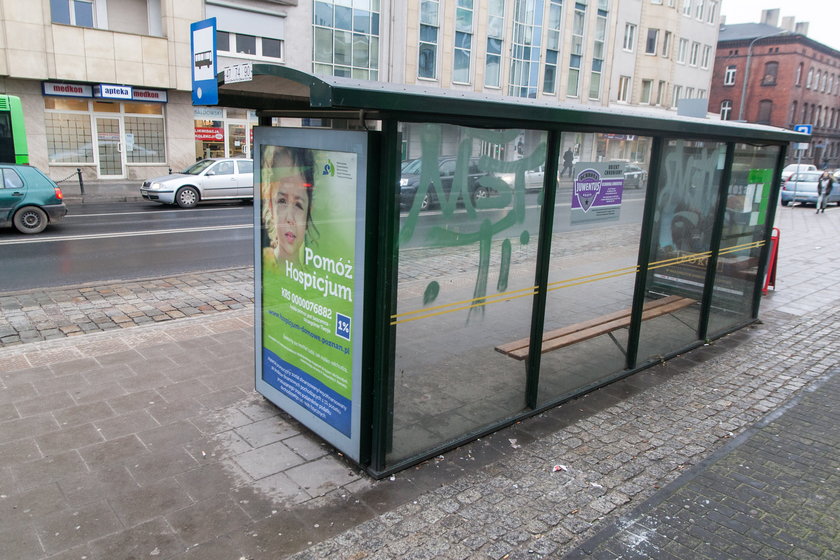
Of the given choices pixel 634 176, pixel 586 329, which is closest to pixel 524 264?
pixel 586 329

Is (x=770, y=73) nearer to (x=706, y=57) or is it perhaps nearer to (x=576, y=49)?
(x=706, y=57)

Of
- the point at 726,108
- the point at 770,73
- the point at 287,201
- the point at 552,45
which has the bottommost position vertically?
the point at 287,201

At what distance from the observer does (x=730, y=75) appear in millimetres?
63594

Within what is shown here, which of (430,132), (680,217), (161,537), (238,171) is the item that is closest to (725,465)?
(680,217)

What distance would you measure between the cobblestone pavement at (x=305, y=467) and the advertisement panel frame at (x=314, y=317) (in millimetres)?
258

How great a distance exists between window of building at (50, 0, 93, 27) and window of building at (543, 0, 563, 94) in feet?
85.7

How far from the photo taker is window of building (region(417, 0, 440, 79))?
33.1 meters

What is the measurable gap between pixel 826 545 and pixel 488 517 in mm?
2083

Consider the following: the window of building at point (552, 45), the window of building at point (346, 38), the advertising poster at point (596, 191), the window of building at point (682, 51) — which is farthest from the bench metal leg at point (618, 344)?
the window of building at point (682, 51)

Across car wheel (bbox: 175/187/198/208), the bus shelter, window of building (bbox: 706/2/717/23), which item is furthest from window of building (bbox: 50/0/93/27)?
window of building (bbox: 706/2/717/23)

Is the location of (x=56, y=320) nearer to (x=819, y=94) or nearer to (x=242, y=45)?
(x=242, y=45)

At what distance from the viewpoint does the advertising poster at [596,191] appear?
17.3 ft

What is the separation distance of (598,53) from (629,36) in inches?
144

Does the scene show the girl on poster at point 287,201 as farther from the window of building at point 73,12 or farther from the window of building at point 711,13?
the window of building at point 711,13
